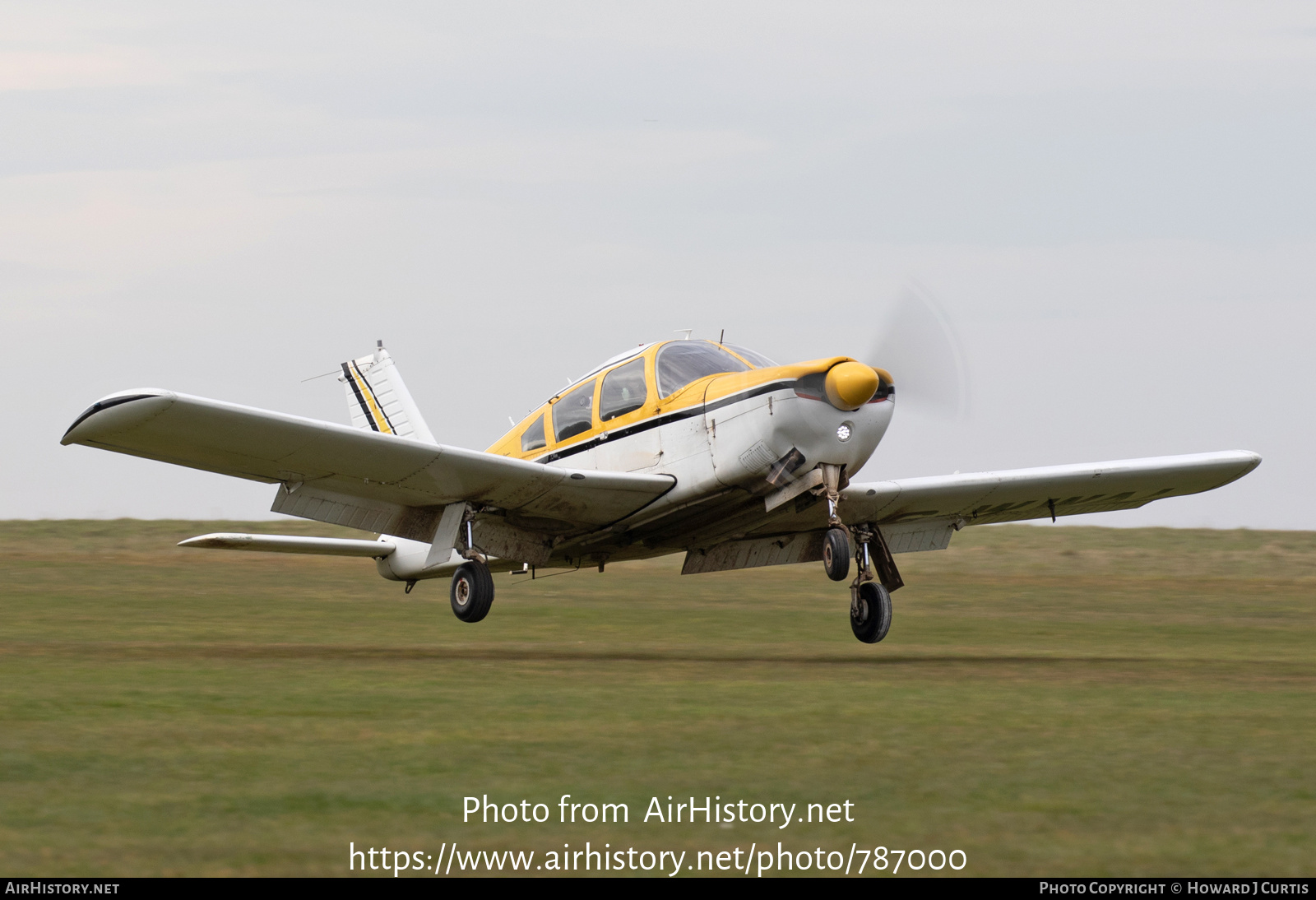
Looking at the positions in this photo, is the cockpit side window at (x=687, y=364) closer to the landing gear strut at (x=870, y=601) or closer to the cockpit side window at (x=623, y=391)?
the cockpit side window at (x=623, y=391)

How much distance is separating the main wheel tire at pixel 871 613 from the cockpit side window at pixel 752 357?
2.37m

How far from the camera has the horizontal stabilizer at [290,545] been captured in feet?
48.6

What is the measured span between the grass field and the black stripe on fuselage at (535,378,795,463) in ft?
6.32

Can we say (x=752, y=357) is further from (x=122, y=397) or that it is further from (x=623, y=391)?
(x=122, y=397)

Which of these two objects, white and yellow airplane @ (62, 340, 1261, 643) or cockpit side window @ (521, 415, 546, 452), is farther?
cockpit side window @ (521, 415, 546, 452)

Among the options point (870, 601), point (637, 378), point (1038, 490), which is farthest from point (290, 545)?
point (1038, 490)

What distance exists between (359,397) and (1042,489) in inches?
335

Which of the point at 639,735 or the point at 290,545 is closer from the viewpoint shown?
the point at 639,735

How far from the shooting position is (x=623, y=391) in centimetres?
1381

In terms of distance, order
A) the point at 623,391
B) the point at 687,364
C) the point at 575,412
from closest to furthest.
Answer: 1. the point at 687,364
2. the point at 623,391
3. the point at 575,412

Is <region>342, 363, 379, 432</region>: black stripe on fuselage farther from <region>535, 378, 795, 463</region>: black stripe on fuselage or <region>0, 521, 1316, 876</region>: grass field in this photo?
<region>535, 378, 795, 463</region>: black stripe on fuselage

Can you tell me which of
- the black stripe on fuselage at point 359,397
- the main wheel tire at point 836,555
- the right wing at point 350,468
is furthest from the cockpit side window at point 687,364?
the black stripe on fuselage at point 359,397

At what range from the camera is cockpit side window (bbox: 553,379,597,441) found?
46.4 feet

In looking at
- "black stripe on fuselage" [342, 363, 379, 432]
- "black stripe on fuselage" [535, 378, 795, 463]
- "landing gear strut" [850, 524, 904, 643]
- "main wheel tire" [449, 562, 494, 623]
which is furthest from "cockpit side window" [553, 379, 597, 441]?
"black stripe on fuselage" [342, 363, 379, 432]
